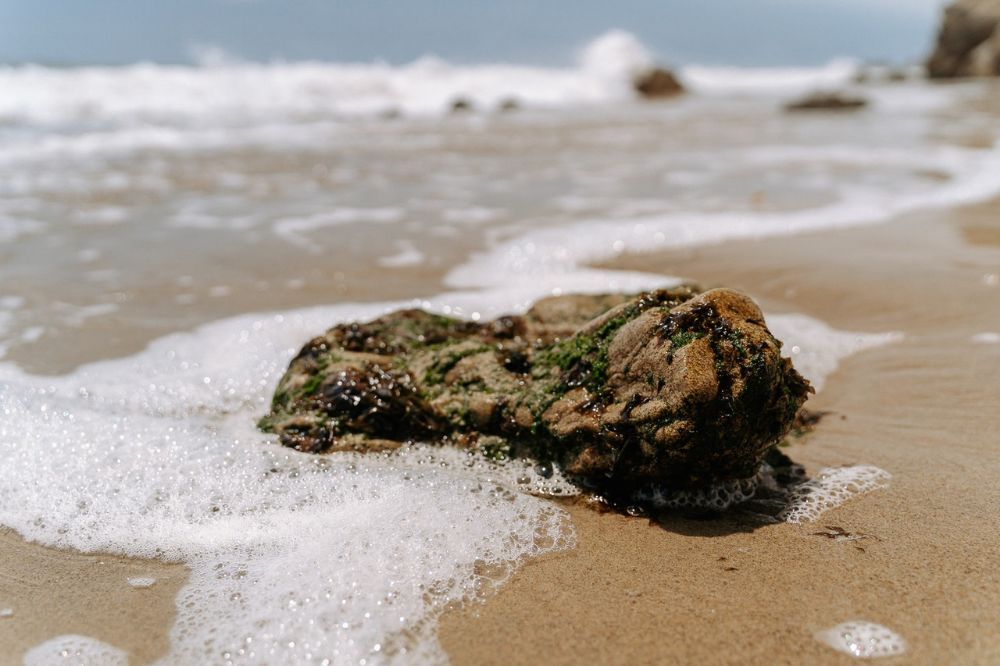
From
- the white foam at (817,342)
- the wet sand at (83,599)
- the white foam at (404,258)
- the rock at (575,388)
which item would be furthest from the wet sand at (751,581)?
the white foam at (404,258)

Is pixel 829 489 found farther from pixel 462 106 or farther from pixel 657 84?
pixel 657 84

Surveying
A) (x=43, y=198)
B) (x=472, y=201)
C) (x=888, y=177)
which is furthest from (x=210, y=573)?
(x=888, y=177)

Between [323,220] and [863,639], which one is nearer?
[863,639]

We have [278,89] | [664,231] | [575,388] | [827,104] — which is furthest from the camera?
[278,89]

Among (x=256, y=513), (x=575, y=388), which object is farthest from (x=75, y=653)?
(x=575, y=388)

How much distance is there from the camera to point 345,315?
4305 mm

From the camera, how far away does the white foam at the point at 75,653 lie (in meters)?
1.91

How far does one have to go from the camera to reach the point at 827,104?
17.2 meters

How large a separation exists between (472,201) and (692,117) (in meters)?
10.4

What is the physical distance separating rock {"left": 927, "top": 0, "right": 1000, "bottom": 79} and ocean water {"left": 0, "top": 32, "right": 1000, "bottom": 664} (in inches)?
683

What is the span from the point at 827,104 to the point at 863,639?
17.7m

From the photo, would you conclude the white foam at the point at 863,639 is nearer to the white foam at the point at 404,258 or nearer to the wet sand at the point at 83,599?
the wet sand at the point at 83,599

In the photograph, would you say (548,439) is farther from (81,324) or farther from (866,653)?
(81,324)

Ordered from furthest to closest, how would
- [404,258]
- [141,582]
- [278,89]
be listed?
[278,89]
[404,258]
[141,582]
